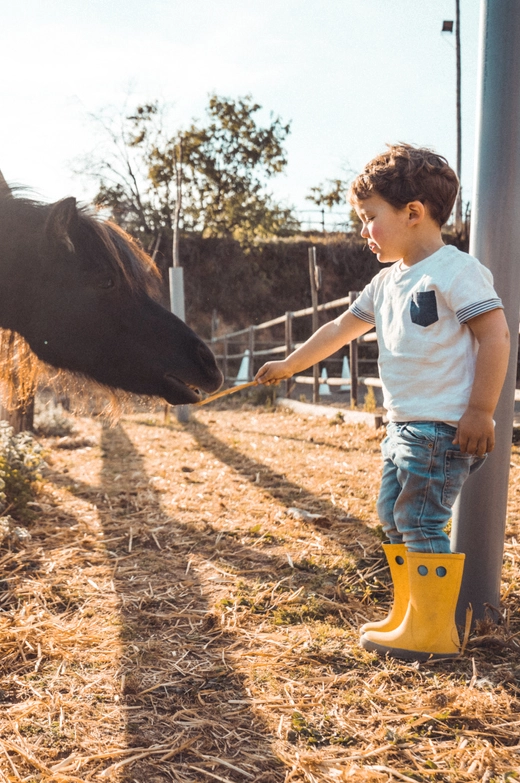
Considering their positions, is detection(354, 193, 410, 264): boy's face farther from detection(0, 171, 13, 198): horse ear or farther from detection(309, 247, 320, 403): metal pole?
detection(309, 247, 320, 403): metal pole

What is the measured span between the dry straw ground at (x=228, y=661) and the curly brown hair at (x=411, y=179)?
1.26 metres

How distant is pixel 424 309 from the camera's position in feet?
5.53

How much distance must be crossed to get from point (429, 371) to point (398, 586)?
65cm

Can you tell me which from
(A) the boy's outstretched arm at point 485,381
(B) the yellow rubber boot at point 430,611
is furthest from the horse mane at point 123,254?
(B) the yellow rubber boot at point 430,611

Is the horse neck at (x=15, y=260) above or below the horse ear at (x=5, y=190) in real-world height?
below

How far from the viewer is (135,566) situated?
8.57ft

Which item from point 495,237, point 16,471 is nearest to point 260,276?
point 16,471

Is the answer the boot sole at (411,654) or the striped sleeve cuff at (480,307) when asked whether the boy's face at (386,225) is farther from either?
the boot sole at (411,654)

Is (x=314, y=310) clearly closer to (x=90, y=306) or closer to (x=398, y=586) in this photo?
(x=90, y=306)

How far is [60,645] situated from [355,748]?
0.97 metres

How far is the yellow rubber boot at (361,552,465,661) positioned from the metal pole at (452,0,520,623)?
28 centimetres

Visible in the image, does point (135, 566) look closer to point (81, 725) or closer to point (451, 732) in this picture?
point (81, 725)

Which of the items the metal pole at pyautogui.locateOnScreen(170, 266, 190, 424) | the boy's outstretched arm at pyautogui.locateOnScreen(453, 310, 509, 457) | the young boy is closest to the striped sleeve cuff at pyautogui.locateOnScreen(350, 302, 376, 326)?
the young boy

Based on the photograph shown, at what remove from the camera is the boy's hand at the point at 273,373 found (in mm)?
2037
